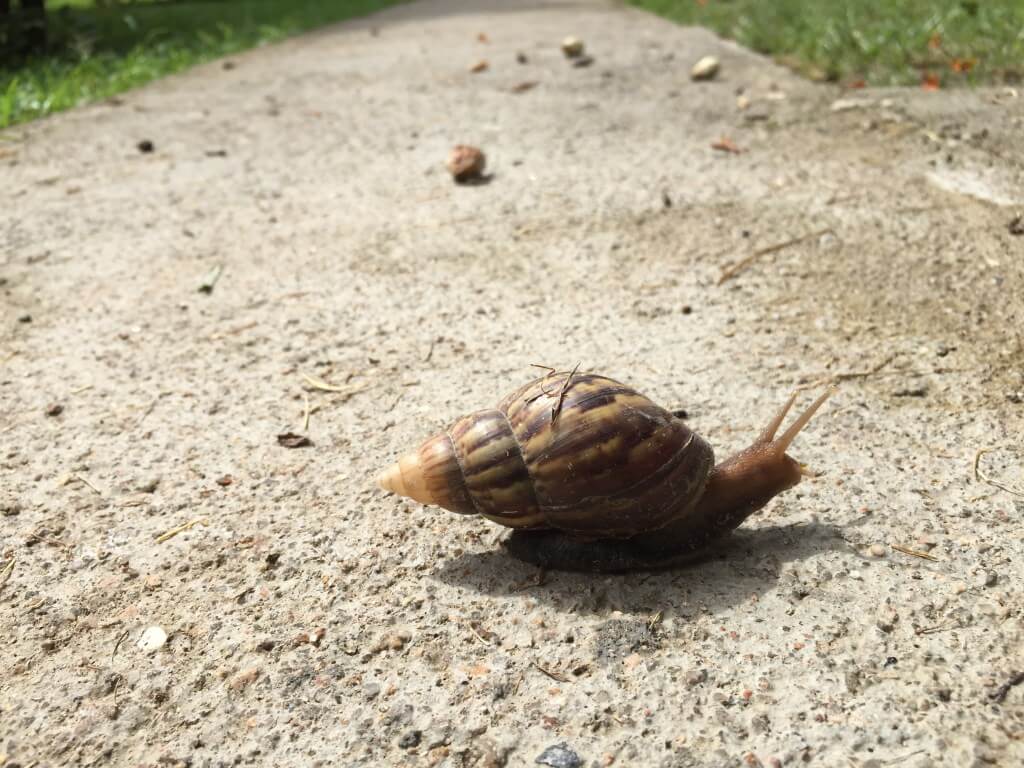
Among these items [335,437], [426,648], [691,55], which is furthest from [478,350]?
[691,55]

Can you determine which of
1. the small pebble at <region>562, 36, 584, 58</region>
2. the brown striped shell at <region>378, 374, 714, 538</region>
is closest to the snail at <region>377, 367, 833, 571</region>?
the brown striped shell at <region>378, 374, 714, 538</region>

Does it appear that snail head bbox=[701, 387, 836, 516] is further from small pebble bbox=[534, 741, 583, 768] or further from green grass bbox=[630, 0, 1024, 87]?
green grass bbox=[630, 0, 1024, 87]

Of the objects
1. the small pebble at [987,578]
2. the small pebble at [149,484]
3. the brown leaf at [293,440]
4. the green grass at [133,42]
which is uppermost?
the small pebble at [987,578]

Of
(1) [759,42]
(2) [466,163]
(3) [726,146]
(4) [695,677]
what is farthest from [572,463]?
(1) [759,42]

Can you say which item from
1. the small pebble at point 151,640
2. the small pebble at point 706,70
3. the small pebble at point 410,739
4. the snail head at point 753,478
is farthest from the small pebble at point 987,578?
the small pebble at point 706,70

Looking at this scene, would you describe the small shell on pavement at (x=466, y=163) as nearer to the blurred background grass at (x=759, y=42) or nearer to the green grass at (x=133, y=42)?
the blurred background grass at (x=759, y=42)
